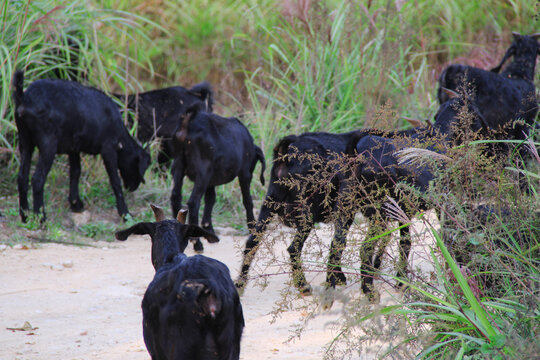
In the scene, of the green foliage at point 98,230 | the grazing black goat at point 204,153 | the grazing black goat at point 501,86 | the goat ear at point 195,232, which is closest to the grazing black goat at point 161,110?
the green foliage at point 98,230

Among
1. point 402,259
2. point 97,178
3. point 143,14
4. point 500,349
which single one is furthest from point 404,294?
point 143,14

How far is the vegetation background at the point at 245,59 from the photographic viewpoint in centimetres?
841

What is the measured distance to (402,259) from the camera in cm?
366

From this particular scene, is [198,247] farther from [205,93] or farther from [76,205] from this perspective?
[205,93]

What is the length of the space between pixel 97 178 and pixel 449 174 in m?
6.28

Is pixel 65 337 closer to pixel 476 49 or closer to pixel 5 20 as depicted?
pixel 5 20

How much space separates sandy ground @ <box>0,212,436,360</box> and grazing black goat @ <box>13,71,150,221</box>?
102 centimetres

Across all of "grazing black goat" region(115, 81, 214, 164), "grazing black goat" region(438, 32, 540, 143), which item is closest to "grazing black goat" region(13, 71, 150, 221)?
"grazing black goat" region(115, 81, 214, 164)

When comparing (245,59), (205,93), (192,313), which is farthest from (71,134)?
(245,59)

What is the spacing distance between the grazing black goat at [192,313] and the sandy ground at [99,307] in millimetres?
308

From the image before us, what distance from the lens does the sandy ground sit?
167 inches

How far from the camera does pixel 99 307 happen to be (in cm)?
518

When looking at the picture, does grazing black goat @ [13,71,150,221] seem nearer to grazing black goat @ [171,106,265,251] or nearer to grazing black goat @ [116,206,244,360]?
grazing black goat @ [171,106,265,251]

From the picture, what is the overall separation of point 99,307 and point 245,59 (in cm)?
890
